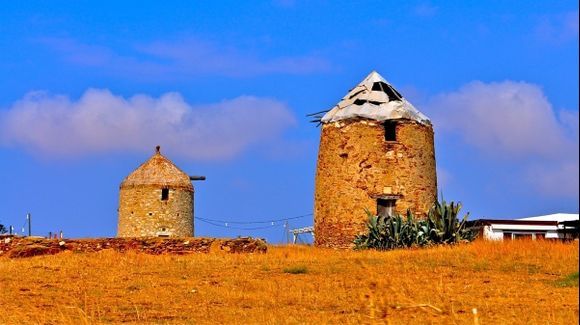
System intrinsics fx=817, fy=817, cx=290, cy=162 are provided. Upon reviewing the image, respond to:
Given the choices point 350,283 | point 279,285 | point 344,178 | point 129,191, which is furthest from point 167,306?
point 129,191

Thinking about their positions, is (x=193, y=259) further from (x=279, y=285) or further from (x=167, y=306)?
(x=167, y=306)

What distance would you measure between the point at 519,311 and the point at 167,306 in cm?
547

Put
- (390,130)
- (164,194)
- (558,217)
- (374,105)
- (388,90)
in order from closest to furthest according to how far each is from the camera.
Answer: (390,130)
(374,105)
(388,90)
(558,217)
(164,194)

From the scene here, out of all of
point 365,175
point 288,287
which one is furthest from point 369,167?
point 288,287

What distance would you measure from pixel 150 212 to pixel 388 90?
1385 centimetres

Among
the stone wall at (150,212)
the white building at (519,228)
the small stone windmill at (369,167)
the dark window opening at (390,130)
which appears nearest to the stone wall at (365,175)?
the small stone windmill at (369,167)

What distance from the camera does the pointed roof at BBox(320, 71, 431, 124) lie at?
2962 centimetres

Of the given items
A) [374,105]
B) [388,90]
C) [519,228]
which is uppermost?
[388,90]

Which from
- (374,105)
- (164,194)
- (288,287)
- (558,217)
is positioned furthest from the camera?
(164,194)

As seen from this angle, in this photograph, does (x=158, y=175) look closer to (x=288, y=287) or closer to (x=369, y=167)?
(x=369, y=167)

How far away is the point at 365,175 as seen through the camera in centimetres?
2894

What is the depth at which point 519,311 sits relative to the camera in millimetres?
12062

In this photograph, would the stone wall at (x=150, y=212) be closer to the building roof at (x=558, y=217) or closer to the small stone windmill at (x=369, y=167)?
the small stone windmill at (x=369, y=167)

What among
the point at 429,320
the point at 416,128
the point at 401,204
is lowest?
the point at 429,320
